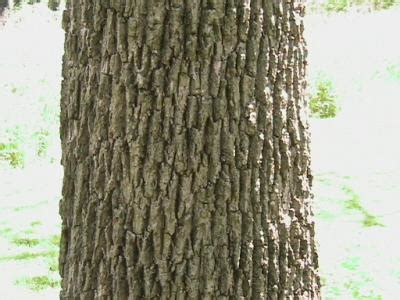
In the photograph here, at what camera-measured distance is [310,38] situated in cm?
A: 1152

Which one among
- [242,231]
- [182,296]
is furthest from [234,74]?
[182,296]

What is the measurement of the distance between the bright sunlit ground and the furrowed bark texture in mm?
2089

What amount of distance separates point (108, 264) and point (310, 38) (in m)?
9.32

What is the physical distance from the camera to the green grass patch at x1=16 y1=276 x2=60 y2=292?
491cm

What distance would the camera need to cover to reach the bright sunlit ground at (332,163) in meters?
4.92

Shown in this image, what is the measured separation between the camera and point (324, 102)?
866cm

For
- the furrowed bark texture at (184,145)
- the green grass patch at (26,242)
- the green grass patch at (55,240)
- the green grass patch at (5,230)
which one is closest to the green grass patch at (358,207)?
the green grass patch at (55,240)

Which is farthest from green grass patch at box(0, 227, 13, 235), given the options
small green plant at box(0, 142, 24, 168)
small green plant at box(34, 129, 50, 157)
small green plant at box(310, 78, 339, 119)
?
small green plant at box(310, 78, 339, 119)

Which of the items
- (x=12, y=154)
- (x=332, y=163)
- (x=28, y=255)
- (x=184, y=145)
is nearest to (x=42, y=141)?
(x=12, y=154)

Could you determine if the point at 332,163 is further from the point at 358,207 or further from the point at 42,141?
the point at 42,141

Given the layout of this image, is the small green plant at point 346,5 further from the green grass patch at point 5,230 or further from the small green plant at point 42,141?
the green grass patch at point 5,230

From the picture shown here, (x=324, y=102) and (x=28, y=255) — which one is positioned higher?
(x=324, y=102)

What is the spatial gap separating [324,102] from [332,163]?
2080 mm

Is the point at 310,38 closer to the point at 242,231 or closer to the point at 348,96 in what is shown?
the point at 348,96
